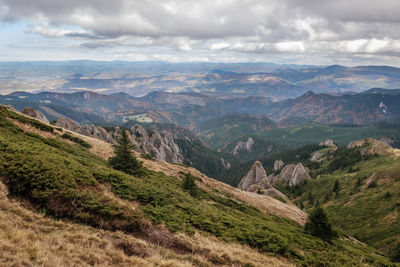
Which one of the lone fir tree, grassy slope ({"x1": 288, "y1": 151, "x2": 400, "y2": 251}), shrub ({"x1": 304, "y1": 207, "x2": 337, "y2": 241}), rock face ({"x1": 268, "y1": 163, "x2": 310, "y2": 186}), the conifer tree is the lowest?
rock face ({"x1": 268, "y1": 163, "x2": 310, "y2": 186})

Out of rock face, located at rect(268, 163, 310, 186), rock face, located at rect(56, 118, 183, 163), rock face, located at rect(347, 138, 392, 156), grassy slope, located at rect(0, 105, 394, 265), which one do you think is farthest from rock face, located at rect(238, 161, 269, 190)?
grassy slope, located at rect(0, 105, 394, 265)

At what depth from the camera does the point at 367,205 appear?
3049 inches

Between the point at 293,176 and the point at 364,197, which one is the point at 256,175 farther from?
the point at 364,197

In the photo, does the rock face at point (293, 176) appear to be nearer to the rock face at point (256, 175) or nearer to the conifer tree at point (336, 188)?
the conifer tree at point (336, 188)

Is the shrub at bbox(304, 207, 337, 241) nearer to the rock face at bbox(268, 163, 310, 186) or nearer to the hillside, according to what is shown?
the hillside

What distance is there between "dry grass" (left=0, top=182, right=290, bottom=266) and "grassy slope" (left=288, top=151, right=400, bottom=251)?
59400 millimetres

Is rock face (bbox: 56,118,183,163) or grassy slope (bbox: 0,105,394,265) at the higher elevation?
grassy slope (bbox: 0,105,394,265)

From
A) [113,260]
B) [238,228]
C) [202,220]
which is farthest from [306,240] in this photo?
[113,260]

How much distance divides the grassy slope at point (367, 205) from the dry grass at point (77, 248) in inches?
2339

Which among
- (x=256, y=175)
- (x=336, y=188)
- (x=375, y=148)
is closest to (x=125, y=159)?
(x=256, y=175)

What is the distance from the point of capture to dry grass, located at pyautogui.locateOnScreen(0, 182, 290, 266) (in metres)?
9.30

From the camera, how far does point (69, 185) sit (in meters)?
15.7

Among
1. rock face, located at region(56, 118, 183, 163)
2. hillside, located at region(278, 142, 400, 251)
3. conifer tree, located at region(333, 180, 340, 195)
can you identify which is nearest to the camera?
hillside, located at region(278, 142, 400, 251)

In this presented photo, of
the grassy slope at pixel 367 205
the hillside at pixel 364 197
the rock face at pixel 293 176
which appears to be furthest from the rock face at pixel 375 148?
the rock face at pixel 293 176
